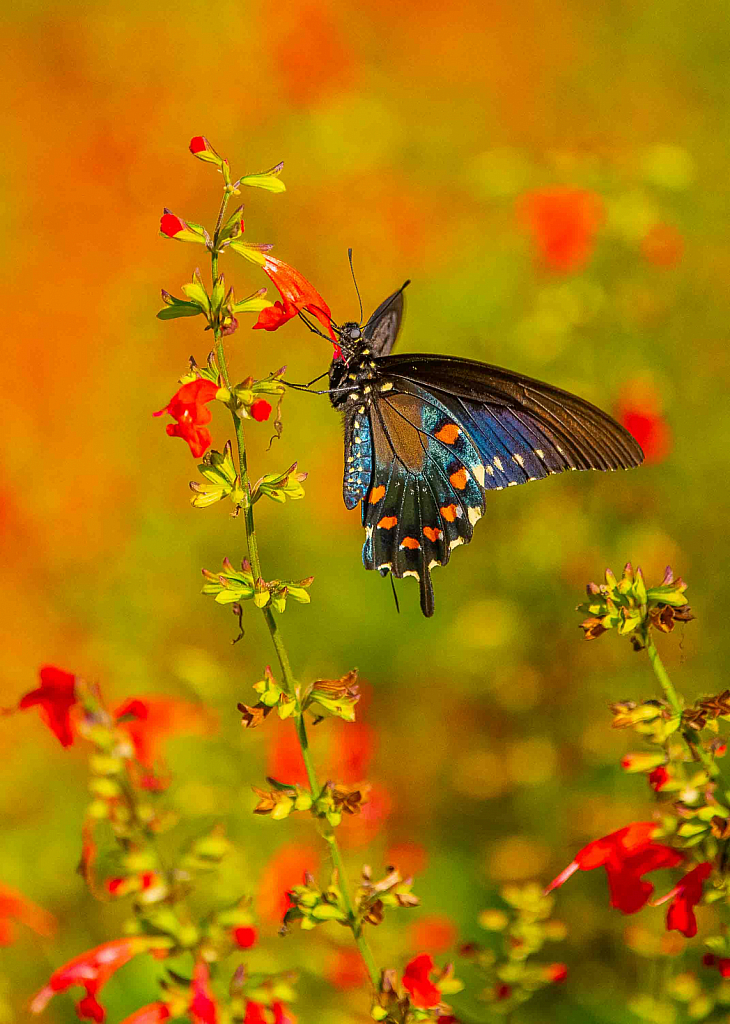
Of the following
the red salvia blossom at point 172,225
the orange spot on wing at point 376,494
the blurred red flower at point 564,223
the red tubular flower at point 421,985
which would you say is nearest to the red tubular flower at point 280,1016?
the red tubular flower at point 421,985

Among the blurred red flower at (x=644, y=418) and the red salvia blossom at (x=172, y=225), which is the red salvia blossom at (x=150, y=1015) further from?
the blurred red flower at (x=644, y=418)

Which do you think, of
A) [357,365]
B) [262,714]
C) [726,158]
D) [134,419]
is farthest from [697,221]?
[262,714]

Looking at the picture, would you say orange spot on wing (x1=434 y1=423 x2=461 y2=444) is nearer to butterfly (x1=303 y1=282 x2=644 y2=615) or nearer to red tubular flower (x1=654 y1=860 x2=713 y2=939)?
butterfly (x1=303 y1=282 x2=644 y2=615)

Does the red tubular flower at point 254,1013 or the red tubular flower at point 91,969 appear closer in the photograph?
the red tubular flower at point 254,1013

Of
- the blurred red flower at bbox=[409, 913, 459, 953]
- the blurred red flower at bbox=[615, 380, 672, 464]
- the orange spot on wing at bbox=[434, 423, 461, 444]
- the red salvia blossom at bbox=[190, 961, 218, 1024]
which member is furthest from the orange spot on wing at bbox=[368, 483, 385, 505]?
the red salvia blossom at bbox=[190, 961, 218, 1024]

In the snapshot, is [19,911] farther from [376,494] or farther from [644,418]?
[644,418]

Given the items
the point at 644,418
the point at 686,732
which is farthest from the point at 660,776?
the point at 644,418

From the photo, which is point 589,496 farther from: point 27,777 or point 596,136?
point 596,136
